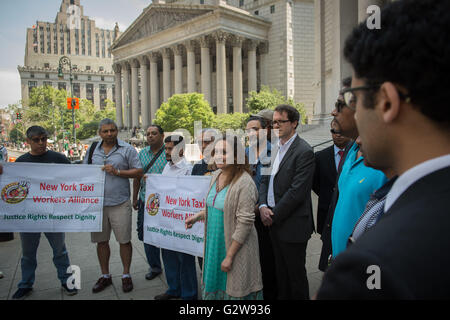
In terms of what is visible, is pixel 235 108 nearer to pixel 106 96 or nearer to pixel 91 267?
pixel 91 267

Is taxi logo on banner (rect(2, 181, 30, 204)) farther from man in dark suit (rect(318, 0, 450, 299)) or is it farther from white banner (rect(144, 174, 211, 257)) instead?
man in dark suit (rect(318, 0, 450, 299))

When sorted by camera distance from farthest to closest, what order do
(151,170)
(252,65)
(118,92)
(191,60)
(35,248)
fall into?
(118,92) < (252,65) < (191,60) < (151,170) < (35,248)

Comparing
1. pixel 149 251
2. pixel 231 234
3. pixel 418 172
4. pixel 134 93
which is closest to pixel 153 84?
pixel 134 93

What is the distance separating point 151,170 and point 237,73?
157ft

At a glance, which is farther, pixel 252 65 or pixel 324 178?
pixel 252 65

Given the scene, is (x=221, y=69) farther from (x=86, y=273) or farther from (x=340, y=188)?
(x=340, y=188)

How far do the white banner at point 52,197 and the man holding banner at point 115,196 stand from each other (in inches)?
5.6

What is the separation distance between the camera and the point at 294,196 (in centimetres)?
367

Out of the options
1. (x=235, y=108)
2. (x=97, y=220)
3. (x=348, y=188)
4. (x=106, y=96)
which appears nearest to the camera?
(x=348, y=188)

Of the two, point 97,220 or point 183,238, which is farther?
point 97,220

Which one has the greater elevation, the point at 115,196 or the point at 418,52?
the point at 418,52
